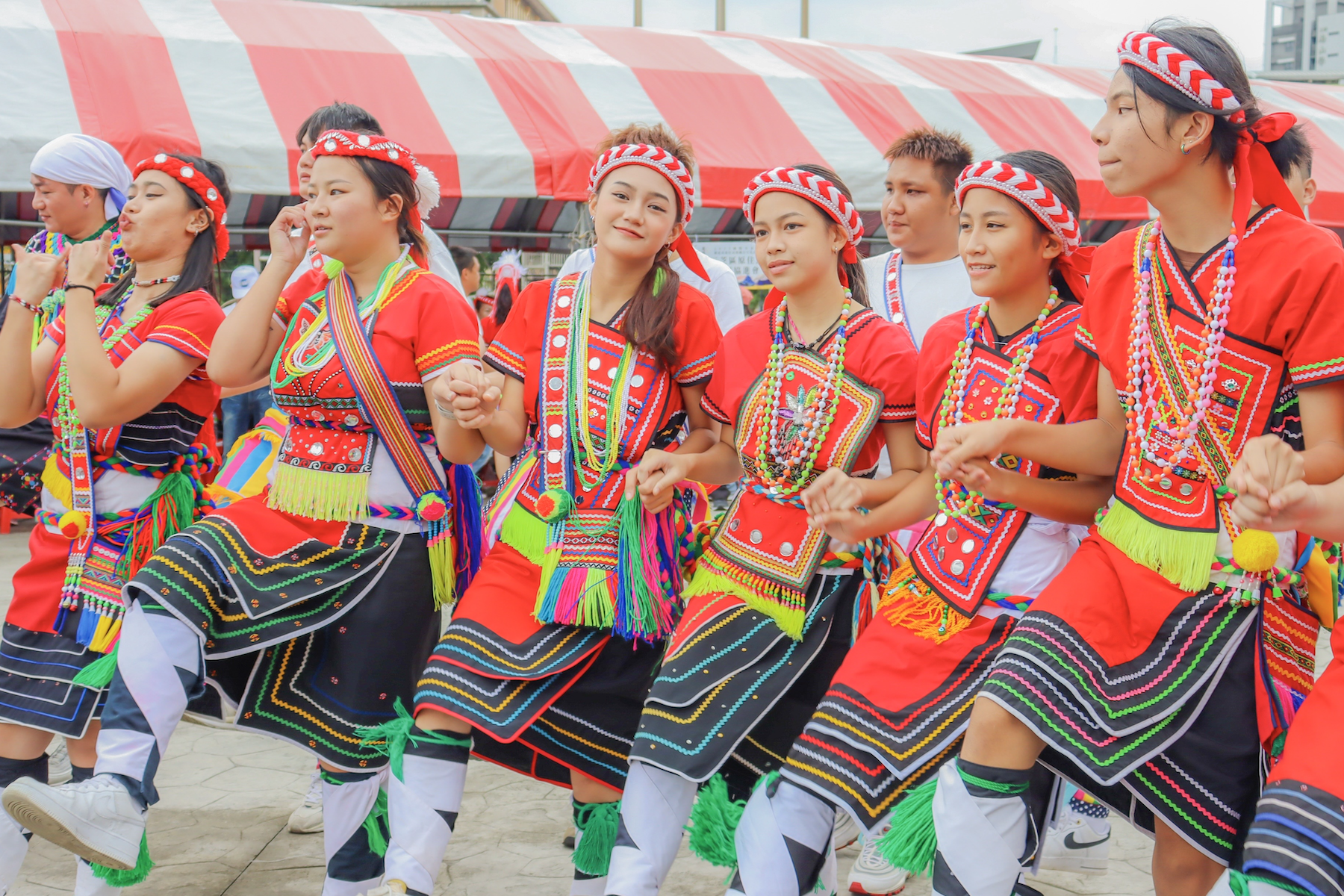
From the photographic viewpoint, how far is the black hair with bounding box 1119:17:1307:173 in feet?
6.49

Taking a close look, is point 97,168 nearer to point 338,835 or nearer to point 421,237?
point 421,237

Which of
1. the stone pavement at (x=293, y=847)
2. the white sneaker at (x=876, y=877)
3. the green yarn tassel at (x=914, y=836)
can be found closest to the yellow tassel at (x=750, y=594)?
the green yarn tassel at (x=914, y=836)

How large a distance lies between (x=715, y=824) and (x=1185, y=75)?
168cm

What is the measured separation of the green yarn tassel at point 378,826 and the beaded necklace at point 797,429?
1227mm

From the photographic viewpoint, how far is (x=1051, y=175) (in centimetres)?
231

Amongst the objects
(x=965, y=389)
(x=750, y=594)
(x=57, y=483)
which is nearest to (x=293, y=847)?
(x=57, y=483)

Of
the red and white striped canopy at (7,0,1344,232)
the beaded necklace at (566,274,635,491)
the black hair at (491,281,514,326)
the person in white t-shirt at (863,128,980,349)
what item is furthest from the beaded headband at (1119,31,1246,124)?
the black hair at (491,281,514,326)

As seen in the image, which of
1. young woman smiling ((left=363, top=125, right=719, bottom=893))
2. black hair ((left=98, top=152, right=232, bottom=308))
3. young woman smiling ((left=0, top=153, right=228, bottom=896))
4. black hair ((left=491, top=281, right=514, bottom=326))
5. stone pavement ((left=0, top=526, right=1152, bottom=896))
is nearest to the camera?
young woman smiling ((left=363, top=125, right=719, bottom=893))

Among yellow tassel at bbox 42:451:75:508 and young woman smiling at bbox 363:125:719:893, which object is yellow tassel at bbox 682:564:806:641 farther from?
yellow tassel at bbox 42:451:75:508

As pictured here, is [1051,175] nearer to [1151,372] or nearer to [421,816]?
[1151,372]

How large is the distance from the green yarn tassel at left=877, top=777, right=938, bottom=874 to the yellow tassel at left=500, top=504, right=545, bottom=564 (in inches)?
37.0

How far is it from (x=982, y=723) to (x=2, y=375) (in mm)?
2546

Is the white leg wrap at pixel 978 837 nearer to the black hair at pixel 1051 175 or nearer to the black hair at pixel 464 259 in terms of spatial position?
the black hair at pixel 1051 175

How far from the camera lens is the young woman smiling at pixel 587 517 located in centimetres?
249
